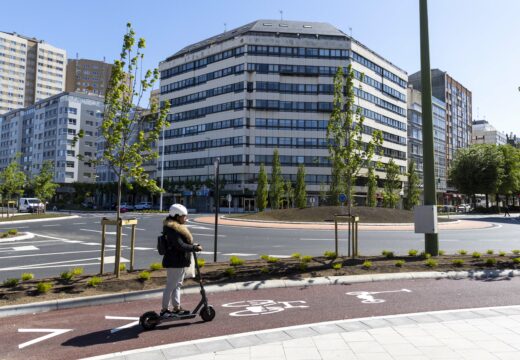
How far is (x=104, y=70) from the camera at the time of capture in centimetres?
15288

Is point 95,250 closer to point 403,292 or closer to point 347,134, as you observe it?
point 347,134

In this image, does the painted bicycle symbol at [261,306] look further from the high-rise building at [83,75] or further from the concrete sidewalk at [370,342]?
the high-rise building at [83,75]

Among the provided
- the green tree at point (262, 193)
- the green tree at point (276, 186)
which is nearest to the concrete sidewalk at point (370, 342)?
the green tree at point (276, 186)

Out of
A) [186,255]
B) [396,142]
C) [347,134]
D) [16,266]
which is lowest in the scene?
[16,266]

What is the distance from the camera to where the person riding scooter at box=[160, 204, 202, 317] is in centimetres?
517

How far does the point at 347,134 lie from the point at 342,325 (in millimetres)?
7958

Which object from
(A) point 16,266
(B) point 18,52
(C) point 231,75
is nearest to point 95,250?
(A) point 16,266

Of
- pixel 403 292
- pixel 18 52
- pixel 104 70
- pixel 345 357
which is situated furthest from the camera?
pixel 104 70

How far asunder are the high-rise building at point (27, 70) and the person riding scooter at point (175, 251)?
152 metres

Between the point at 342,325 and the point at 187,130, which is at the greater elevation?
the point at 187,130

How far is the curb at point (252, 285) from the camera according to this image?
6.17m

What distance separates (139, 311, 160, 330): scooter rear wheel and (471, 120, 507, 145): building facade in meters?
152

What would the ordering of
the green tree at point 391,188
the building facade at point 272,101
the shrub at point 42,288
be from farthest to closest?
the building facade at point 272,101 < the green tree at point 391,188 < the shrub at point 42,288

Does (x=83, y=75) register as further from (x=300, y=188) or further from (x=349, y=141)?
(x=349, y=141)
